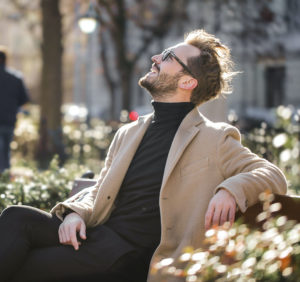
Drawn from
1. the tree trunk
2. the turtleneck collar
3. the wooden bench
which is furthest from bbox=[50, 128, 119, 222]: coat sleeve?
the tree trunk

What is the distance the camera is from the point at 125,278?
3.68 metres

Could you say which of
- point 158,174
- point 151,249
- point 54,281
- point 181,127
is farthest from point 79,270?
point 181,127

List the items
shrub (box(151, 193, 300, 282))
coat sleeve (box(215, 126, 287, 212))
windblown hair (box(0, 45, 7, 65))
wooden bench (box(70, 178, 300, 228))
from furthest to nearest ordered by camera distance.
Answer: windblown hair (box(0, 45, 7, 65)) < coat sleeve (box(215, 126, 287, 212)) < wooden bench (box(70, 178, 300, 228)) < shrub (box(151, 193, 300, 282))

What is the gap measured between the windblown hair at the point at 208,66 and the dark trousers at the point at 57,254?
0.92 meters

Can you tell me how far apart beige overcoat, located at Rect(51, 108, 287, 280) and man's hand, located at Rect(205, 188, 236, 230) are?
0.04 m

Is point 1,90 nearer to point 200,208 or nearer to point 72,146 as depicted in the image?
point 72,146

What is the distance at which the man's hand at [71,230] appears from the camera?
142 inches

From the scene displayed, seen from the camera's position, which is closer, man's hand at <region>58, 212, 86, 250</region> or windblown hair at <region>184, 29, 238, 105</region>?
man's hand at <region>58, 212, 86, 250</region>

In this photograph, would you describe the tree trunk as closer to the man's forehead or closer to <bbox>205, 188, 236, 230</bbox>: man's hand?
the man's forehead

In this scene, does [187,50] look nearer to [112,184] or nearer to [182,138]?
[182,138]

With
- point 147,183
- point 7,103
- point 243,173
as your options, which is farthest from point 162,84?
point 7,103

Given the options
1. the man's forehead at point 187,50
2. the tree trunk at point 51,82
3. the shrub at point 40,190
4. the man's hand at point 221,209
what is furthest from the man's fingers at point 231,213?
the tree trunk at point 51,82

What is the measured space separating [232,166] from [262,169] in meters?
0.18

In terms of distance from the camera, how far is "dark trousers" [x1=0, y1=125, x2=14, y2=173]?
9966mm
